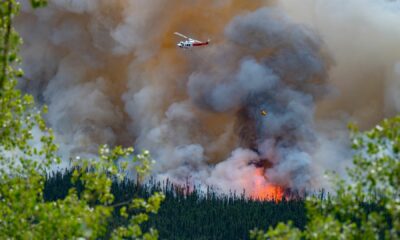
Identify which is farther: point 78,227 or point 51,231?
point 51,231

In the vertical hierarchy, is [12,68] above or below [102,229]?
above

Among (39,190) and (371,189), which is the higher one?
(39,190)

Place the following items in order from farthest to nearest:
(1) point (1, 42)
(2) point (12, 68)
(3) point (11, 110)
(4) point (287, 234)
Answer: (3) point (11, 110) → (2) point (12, 68) → (1) point (1, 42) → (4) point (287, 234)

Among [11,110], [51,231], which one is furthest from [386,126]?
[11,110]

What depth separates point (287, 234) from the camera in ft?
102

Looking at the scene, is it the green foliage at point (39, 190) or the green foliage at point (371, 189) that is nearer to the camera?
the green foliage at point (371, 189)

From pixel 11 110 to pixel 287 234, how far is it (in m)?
16.7

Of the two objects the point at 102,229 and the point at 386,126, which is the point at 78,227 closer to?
the point at 102,229

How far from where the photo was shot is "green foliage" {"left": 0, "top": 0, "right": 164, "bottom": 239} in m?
34.2

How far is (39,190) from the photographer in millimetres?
39469

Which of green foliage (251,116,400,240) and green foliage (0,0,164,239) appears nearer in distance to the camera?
green foliage (251,116,400,240)

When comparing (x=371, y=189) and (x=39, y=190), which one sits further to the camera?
(x=39, y=190)

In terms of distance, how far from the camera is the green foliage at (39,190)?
34.2 m

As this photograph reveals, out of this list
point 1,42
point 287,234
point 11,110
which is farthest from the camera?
point 11,110
